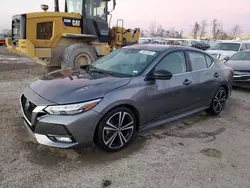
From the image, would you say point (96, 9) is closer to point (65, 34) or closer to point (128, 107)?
point (65, 34)

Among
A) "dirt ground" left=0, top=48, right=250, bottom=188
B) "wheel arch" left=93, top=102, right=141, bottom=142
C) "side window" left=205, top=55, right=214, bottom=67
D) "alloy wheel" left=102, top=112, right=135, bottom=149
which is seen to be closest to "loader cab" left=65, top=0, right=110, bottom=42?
"side window" left=205, top=55, right=214, bottom=67

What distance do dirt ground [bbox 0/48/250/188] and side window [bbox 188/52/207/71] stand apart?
1185mm

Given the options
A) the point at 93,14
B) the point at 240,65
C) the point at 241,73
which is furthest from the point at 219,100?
the point at 93,14

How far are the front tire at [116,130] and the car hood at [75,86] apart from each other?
0.36m

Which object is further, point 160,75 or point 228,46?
point 228,46

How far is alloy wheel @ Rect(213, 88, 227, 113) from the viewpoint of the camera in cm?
520

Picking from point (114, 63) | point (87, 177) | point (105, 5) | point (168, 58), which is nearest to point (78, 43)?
point (105, 5)

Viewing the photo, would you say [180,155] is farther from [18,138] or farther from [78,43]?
[78,43]

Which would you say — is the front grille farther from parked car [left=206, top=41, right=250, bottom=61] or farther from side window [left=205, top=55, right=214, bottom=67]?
parked car [left=206, top=41, right=250, bottom=61]

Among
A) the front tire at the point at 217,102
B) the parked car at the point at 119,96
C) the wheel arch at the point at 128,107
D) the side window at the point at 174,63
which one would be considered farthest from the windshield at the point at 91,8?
the wheel arch at the point at 128,107

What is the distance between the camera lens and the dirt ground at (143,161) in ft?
9.18

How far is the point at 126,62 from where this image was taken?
416cm

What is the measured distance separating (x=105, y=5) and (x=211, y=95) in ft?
19.8

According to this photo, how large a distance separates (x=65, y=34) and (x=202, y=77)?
5322 millimetres
